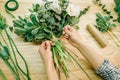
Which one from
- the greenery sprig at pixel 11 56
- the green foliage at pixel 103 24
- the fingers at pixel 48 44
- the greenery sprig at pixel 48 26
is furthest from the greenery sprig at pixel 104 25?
the greenery sprig at pixel 11 56

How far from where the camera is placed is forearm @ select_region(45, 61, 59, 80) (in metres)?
1.29

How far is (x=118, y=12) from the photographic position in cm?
162

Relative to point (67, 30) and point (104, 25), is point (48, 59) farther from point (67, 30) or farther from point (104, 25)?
point (104, 25)

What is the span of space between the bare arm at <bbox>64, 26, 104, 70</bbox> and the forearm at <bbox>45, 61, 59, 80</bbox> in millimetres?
160

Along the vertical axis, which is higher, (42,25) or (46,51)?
(42,25)

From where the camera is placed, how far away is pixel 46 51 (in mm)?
1367

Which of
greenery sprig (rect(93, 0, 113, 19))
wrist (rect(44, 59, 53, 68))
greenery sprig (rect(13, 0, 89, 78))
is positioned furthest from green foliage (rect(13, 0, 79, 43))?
greenery sprig (rect(93, 0, 113, 19))

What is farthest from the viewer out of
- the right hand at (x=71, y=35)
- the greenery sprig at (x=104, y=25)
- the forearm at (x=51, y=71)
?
the greenery sprig at (x=104, y=25)

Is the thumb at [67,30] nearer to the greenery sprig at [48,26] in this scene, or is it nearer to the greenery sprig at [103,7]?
the greenery sprig at [48,26]

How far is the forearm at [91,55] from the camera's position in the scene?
1.37 meters

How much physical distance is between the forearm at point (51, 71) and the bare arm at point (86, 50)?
16 centimetres

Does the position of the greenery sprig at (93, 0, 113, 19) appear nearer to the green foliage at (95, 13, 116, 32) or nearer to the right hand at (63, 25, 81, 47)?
the green foliage at (95, 13, 116, 32)

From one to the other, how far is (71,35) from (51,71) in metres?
0.21

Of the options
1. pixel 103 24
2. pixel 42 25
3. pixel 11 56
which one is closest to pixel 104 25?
pixel 103 24
